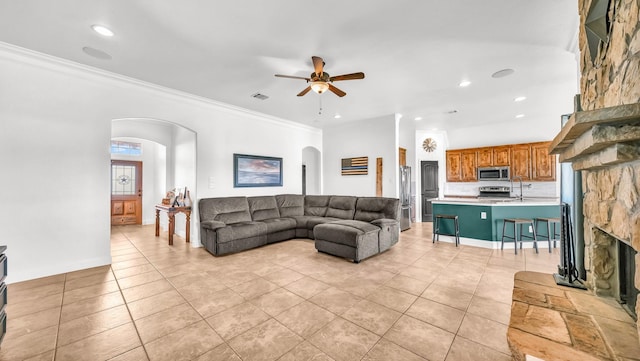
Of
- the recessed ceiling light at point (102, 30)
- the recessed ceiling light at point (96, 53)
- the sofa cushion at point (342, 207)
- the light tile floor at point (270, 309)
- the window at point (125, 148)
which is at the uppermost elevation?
the recessed ceiling light at point (96, 53)

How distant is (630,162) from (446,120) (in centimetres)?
566

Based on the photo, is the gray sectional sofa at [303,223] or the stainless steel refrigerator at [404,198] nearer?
the gray sectional sofa at [303,223]

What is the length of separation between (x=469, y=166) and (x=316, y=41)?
6292 millimetres

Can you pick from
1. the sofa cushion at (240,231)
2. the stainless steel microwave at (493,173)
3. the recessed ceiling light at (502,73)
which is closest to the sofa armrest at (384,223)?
the sofa cushion at (240,231)

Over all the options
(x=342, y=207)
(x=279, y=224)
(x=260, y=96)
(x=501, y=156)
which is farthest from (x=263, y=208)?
(x=501, y=156)

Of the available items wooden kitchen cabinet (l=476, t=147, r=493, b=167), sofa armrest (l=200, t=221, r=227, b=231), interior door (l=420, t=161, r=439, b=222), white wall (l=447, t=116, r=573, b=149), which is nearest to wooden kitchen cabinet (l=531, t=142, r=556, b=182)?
white wall (l=447, t=116, r=573, b=149)

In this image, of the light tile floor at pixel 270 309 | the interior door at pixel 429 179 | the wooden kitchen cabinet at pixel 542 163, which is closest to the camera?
the light tile floor at pixel 270 309

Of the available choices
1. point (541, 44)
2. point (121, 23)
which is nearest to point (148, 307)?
point (121, 23)

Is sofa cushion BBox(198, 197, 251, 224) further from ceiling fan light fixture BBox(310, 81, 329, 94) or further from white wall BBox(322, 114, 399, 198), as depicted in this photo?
ceiling fan light fixture BBox(310, 81, 329, 94)

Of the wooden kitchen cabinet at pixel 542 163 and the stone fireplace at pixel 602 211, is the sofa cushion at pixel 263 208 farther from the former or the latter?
the wooden kitchen cabinet at pixel 542 163

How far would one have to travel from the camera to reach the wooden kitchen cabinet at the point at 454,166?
727 centimetres

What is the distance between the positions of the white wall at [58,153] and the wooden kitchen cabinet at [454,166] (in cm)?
732

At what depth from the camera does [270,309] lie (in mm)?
2422

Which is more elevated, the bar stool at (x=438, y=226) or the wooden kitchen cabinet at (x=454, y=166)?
the wooden kitchen cabinet at (x=454, y=166)
